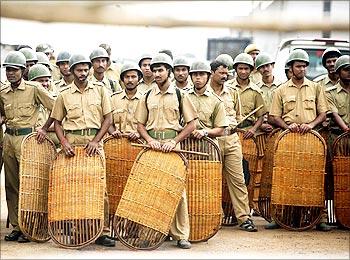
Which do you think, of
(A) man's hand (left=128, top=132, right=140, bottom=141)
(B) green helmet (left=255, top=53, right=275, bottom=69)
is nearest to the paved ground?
(A) man's hand (left=128, top=132, right=140, bottom=141)

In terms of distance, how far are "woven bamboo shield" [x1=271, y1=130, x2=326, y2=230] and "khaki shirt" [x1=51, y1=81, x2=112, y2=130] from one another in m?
2.03

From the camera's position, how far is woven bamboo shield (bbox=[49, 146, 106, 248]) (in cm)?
597

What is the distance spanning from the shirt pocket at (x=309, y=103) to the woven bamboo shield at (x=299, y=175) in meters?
0.29

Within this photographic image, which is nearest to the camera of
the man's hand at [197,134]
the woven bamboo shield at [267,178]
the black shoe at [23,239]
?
the man's hand at [197,134]

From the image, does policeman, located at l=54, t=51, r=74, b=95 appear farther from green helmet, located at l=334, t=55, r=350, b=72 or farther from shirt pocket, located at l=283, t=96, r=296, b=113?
green helmet, located at l=334, t=55, r=350, b=72

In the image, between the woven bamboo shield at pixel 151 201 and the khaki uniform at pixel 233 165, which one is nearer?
the woven bamboo shield at pixel 151 201

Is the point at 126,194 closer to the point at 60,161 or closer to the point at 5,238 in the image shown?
the point at 60,161

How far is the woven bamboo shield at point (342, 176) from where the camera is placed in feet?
23.8

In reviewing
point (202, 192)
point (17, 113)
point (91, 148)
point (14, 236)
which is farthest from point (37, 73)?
point (202, 192)

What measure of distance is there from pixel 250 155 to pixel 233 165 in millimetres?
670

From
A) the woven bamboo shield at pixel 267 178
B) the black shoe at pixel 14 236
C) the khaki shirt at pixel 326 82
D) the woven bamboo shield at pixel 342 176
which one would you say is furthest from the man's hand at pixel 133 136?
the khaki shirt at pixel 326 82

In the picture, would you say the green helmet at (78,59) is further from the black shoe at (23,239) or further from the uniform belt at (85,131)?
the black shoe at (23,239)

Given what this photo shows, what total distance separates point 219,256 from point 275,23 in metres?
4.65

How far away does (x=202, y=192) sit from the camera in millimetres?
6367
